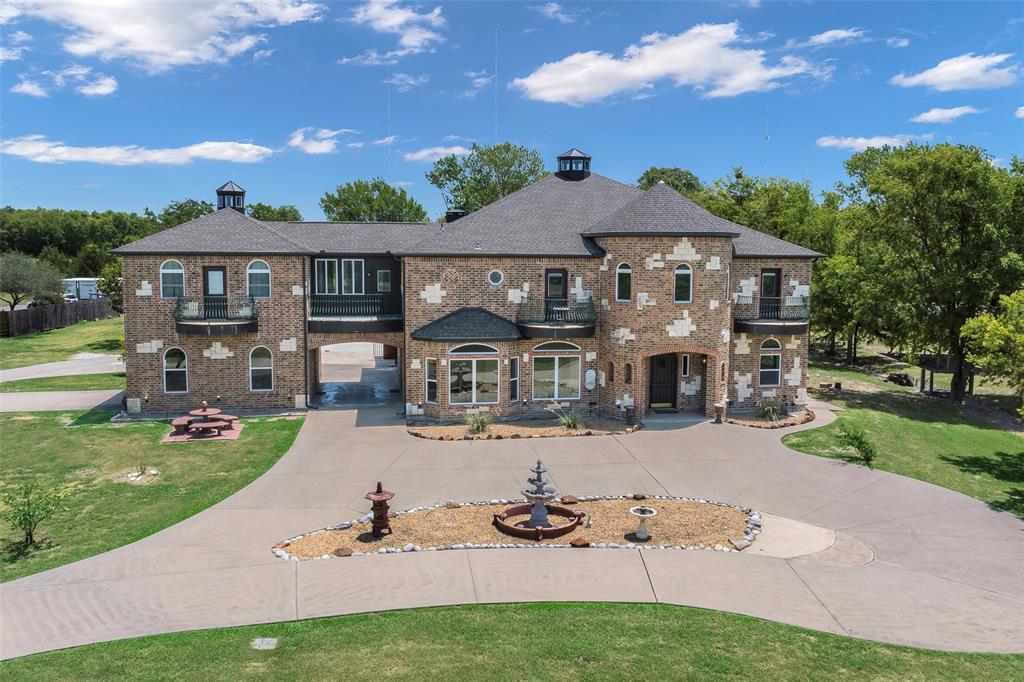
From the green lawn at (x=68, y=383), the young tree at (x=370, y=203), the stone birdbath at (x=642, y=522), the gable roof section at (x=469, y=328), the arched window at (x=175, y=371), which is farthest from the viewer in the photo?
the young tree at (x=370, y=203)

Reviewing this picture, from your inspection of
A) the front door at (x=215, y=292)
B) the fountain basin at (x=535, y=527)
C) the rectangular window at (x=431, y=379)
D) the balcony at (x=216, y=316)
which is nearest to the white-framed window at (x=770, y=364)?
the rectangular window at (x=431, y=379)

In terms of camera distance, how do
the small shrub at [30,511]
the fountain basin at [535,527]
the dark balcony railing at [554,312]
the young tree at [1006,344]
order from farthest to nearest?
1. the dark balcony railing at [554,312]
2. the young tree at [1006,344]
3. the fountain basin at [535,527]
4. the small shrub at [30,511]

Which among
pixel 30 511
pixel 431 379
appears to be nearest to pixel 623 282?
pixel 431 379

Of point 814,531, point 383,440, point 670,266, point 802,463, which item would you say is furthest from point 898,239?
point 383,440

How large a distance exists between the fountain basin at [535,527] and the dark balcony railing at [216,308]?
1404 centimetres

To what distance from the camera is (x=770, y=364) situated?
26156 mm

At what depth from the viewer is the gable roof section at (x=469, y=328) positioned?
76.9 ft

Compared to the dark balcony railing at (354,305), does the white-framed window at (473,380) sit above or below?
below

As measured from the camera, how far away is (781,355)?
2606 cm

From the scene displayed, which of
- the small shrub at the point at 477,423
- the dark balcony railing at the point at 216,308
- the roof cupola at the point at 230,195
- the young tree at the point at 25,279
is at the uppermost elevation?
the roof cupola at the point at 230,195

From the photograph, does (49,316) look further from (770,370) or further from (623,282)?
(770,370)

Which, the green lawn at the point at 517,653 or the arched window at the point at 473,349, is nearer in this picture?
the green lawn at the point at 517,653

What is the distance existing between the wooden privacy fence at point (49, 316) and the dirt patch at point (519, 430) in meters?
37.5

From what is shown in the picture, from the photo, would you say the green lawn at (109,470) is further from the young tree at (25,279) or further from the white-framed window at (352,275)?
the young tree at (25,279)
